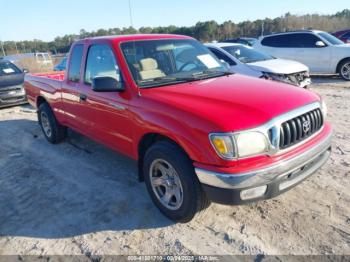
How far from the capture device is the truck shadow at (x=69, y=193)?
3.44 metres

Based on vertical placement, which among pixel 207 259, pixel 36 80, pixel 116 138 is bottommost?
pixel 207 259

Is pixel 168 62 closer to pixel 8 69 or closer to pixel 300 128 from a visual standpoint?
pixel 300 128

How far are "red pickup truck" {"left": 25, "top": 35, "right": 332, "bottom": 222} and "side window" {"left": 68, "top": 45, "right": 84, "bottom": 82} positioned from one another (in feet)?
0.11

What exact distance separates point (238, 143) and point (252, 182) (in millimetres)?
355

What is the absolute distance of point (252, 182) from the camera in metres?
2.71

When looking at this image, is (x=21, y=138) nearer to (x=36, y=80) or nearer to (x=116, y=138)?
(x=36, y=80)

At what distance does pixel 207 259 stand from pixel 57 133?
4187 millimetres

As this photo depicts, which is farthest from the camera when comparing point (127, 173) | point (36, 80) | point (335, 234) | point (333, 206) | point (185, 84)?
point (36, 80)

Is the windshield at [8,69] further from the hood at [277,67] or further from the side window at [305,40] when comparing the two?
the side window at [305,40]

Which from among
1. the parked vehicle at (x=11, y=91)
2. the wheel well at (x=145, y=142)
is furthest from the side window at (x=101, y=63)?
the parked vehicle at (x=11, y=91)

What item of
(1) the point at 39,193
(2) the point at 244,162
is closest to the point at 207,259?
(2) the point at 244,162

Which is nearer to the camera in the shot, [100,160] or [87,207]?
[87,207]

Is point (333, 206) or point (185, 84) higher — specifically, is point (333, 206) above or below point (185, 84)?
below

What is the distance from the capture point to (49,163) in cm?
522
